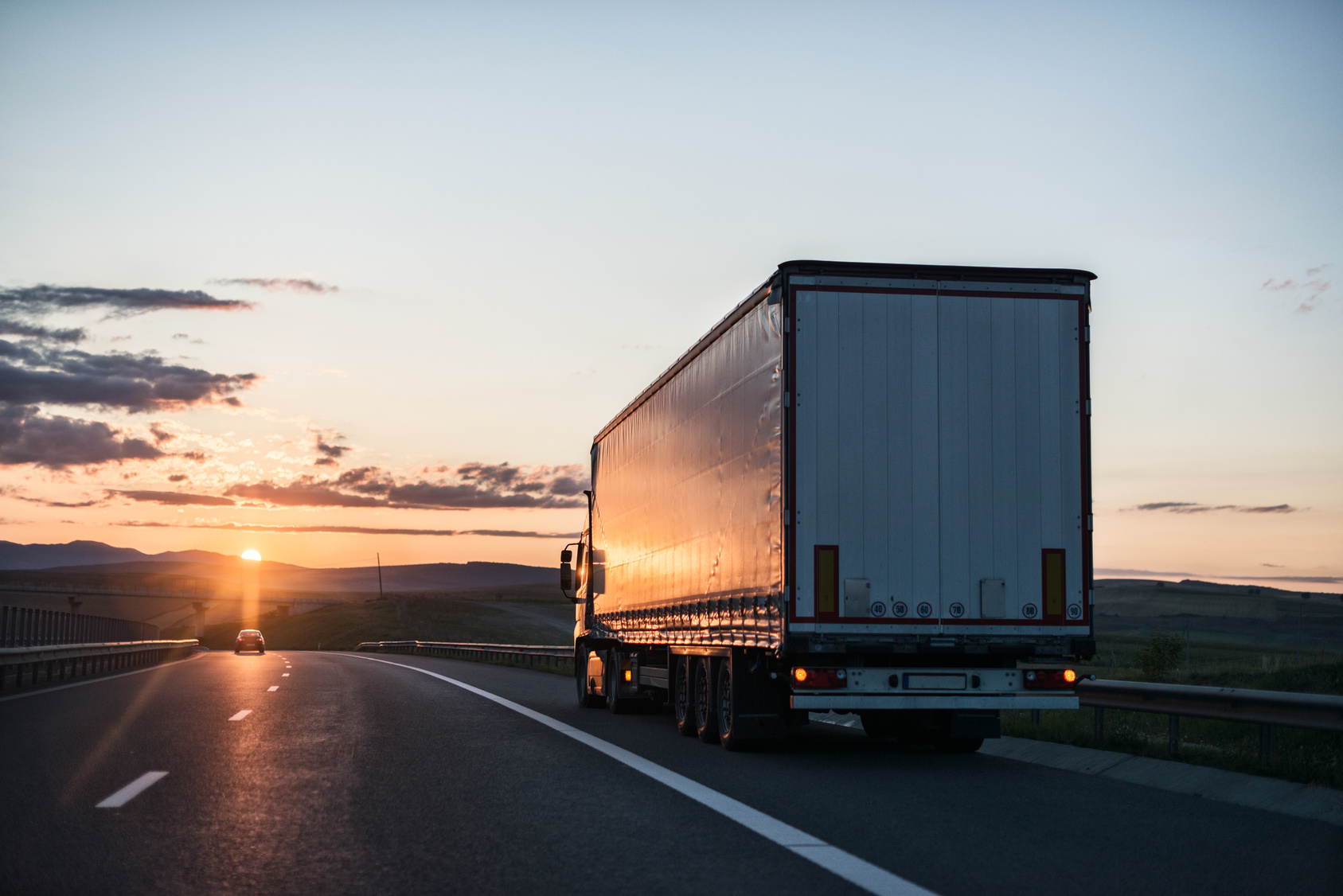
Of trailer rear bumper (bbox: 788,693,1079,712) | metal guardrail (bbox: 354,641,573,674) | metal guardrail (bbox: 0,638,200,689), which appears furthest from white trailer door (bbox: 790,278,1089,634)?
metal guardrail (bbox: 354,641,573,674)

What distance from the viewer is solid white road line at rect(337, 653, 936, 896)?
593 cm

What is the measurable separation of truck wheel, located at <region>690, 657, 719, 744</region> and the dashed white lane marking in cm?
528

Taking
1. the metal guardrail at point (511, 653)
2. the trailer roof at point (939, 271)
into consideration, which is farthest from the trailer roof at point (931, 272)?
the metal guardrail at point (511, 653)

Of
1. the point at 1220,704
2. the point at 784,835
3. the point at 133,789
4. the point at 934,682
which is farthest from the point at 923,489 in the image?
the point at 133,789

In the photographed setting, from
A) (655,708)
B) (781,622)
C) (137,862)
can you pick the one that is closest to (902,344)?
(781,622)

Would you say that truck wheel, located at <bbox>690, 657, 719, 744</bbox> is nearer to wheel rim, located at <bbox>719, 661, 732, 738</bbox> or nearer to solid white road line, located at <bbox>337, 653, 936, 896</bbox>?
wheel rim, located at <bbox>719, 661, 732, 738</bbox>

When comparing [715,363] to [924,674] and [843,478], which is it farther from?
[924,674]

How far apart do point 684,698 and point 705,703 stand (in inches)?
38.8

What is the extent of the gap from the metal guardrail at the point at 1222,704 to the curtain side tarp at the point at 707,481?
344cm

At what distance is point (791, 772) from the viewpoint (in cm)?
1056

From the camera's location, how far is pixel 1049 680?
11172 mm

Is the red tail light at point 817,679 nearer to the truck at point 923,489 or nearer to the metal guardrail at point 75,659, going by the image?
the truck at point 923,489

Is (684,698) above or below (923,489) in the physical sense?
below

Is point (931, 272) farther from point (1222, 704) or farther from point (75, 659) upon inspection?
point (75, 659)
